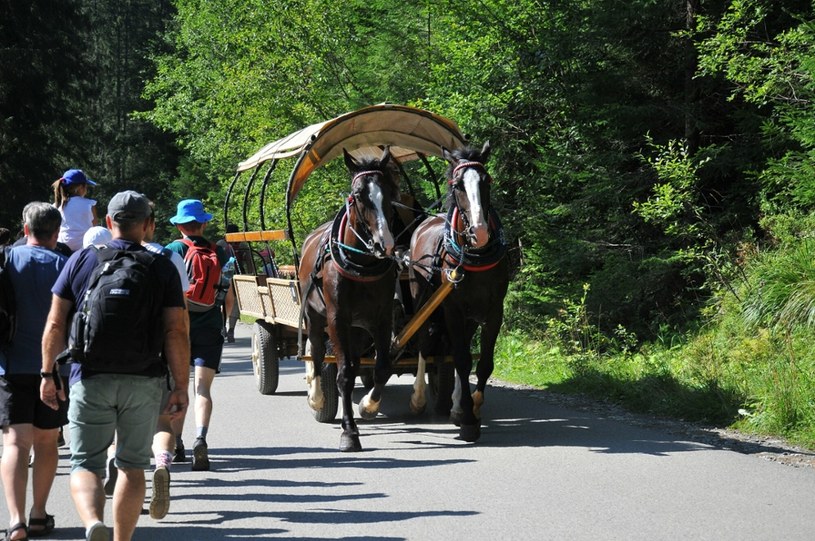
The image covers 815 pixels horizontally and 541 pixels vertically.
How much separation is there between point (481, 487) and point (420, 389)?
11.3 feet

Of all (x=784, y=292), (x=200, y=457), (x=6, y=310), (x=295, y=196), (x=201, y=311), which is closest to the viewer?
(x=6, y=310)

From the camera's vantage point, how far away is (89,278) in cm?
507

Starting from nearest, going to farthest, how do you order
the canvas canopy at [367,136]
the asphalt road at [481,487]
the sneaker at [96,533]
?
the sneaker at [96,533], the asphalt road at [481,487], the canvas canopy at [367,136]

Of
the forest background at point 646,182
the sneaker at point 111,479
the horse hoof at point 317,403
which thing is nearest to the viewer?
the sneaker at point 111,479

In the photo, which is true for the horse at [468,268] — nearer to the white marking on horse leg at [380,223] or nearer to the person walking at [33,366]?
the white marking on horse leg at [380,223]

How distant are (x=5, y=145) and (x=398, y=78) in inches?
502

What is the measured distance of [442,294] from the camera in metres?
9.45

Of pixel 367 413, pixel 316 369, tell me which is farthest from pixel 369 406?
pixel 316 369

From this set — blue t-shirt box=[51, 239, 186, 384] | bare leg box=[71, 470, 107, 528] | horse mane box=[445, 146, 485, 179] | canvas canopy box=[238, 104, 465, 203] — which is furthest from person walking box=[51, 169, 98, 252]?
bare leg box=[71, 470, 107, 528]

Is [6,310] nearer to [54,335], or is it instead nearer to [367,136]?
[54,335]

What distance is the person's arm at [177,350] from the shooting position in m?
5.17

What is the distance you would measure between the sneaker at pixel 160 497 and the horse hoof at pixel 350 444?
3190 millimetres

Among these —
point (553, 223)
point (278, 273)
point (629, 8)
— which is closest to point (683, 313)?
point (553, 223)

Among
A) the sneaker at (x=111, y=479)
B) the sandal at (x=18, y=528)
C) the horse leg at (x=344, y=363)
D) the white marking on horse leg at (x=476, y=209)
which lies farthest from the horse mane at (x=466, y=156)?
the sandal at (x=18, y=528)
